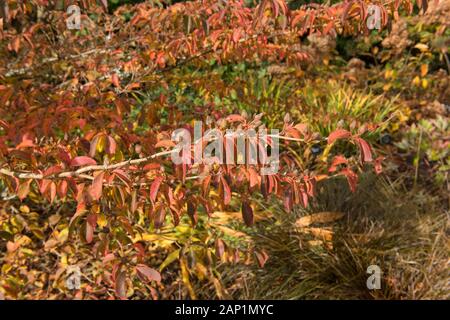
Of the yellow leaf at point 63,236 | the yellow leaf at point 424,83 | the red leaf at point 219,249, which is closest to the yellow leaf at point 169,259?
the yellow leaf at point 63,236

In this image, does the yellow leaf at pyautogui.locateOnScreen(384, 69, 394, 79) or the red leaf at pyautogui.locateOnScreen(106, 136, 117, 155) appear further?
the yellow leaf at pyautogui.locateOnScreen(384, 69, 394, 79)

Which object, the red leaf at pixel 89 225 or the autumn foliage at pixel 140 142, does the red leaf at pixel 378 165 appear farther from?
the red leaf at pixel 89 225

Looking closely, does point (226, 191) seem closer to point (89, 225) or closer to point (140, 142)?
point (89, 225)

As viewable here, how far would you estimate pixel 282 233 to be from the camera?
11.7 feet

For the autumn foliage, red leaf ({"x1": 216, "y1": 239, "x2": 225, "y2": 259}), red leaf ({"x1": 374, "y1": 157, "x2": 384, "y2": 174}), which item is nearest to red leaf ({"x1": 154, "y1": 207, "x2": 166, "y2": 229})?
the autumn foliage

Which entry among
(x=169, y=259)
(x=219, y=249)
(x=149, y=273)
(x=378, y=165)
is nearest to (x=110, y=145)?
(x=149, y=273)

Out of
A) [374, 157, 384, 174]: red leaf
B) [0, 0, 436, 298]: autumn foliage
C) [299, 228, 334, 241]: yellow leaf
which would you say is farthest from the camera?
[299, 228, 334, 241]: yellow leaf

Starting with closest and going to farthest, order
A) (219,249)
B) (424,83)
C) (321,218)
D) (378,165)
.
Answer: (219,249)
(378,165)
(321,218)
(424,83)

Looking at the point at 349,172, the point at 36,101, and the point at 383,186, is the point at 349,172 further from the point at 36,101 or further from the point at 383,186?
the point at 383,186

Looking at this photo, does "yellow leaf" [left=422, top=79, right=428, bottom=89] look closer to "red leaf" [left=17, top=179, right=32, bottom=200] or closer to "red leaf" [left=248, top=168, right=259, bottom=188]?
"red leaf" [left=248, top=168, right=259, bottom=188]

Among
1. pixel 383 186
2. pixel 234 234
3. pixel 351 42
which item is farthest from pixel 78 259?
pixel 351 42

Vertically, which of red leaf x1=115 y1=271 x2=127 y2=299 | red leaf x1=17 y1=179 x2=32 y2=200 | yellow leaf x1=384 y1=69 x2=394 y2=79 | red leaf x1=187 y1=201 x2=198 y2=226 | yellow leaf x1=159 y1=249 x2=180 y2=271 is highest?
yellow leaf x1=384 y1=69 x2=394 y2=79

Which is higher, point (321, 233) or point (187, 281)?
point (321, 233)

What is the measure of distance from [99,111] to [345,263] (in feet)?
5.64
